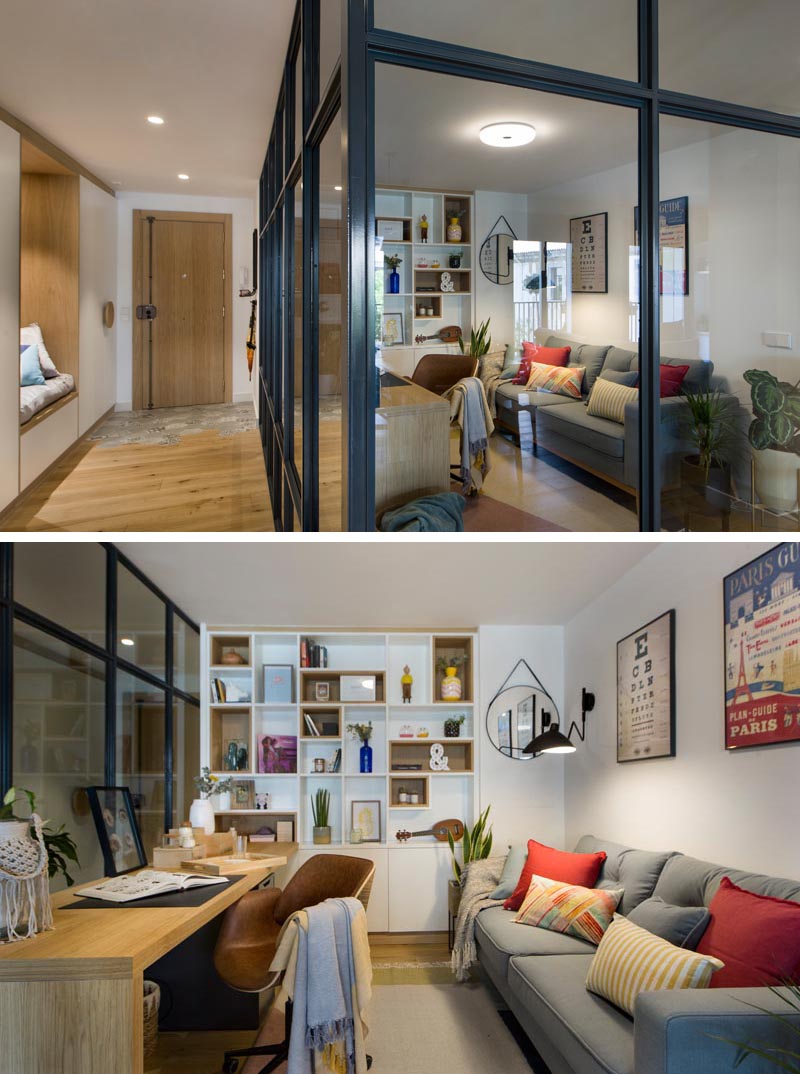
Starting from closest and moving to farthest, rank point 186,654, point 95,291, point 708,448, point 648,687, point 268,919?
point 708,448
point 648,687
point 186,654
point 268,919
point 95,291

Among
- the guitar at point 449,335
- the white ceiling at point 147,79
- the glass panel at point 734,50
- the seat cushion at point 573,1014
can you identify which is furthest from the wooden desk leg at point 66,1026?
the white ceiling at point 147,79

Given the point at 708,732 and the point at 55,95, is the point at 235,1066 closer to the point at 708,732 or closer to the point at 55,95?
the point at 708,732

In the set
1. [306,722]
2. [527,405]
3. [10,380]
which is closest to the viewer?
[527,405]

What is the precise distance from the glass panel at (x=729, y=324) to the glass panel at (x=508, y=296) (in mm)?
132

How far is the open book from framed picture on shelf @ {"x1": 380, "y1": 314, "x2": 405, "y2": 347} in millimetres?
1680

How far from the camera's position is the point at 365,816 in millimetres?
3512

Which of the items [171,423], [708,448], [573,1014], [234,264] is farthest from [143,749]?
[234,264]

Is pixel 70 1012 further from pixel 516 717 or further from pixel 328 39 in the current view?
pixel 328 39

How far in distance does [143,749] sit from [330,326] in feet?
7.26

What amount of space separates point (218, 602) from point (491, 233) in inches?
74.0

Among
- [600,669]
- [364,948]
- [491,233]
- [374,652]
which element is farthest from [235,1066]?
[491,233]

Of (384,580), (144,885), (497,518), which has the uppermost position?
(497,518)

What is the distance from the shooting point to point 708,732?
9.59ft

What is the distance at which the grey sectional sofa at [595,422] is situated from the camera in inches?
92.3
